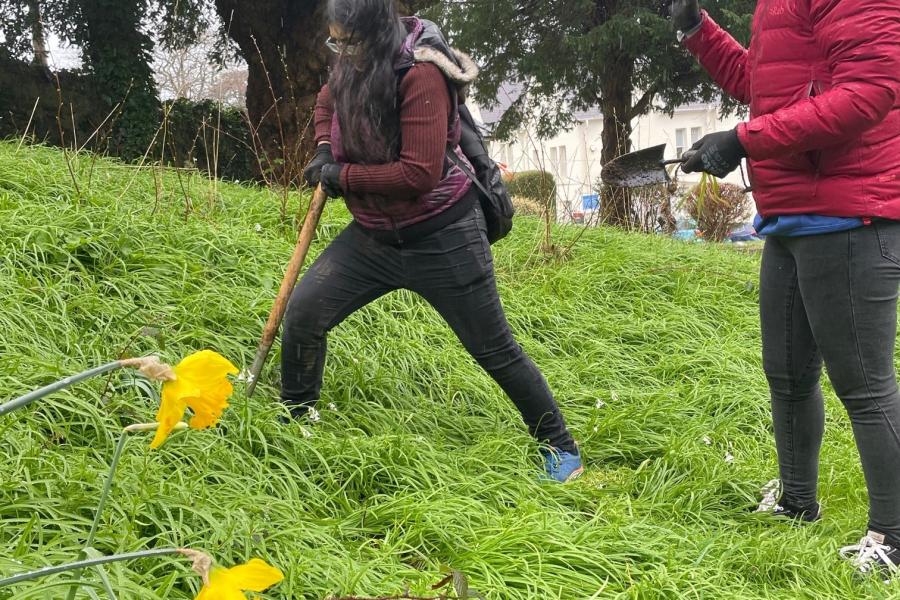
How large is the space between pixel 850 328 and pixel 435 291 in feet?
4.40

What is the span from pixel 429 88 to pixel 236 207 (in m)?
3.49

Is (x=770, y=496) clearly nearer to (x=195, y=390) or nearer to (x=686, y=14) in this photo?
(x=686, y=14)

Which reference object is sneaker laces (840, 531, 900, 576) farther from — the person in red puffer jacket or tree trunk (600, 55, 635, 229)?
tree trunk (600, 55, 635, 229)

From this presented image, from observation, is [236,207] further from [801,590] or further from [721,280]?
[801,590]

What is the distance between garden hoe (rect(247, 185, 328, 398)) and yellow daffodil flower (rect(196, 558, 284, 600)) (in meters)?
2.38

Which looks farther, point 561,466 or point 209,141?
point 209,141

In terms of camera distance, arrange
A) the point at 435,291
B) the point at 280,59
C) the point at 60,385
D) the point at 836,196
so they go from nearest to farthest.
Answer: the point at 60,385 < the point at 836,196 < the point at 435,291 < the point at 280,59

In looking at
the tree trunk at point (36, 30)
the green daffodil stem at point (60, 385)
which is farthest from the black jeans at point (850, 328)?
the tree trunk at point (36, 30)

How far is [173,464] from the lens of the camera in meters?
2.63

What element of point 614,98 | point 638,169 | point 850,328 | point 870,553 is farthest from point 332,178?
point 614,98

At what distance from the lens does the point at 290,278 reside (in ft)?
10.8

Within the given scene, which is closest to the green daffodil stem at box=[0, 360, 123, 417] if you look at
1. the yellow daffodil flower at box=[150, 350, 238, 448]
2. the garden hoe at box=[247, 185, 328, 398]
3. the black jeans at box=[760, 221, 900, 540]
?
the yellow daffodil flower at box=[150, 350, 238, 448]

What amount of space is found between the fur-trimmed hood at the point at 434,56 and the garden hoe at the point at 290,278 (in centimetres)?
65

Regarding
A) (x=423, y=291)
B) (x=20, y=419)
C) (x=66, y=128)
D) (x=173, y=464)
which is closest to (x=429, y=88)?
(x=423, y=291)
